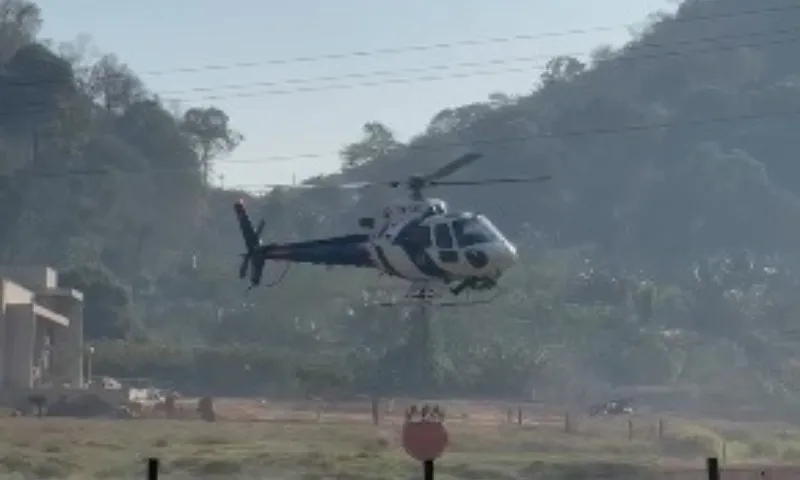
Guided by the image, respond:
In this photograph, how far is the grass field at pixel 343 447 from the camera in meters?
40.2

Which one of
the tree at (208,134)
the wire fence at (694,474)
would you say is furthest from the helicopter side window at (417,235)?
the tree at (208,134)

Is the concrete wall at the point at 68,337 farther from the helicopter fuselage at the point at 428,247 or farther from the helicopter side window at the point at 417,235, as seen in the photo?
the helicopter side window at the point at 417,235

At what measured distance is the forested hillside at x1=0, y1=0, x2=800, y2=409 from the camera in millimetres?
97000

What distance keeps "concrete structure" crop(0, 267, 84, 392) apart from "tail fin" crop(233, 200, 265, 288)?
25.9 m

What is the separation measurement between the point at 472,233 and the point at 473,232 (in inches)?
1.7

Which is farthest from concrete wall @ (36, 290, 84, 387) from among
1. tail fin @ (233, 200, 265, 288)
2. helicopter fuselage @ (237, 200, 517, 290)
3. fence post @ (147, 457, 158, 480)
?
fence post @ (147, 457, 158, 480)

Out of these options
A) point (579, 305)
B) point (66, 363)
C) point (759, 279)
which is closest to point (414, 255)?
point (66, 363)

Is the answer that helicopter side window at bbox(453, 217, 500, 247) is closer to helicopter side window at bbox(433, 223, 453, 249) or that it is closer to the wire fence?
helicopter side window at bbox(433, 223, 453, 249)

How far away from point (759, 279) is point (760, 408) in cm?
3635

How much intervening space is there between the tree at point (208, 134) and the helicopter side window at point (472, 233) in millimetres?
115848

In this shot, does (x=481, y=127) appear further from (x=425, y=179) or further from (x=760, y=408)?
(x=425, y=179)

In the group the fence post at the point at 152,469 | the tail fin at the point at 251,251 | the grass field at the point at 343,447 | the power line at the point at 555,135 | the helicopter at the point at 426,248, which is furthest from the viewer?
the power line at the point at 555,135

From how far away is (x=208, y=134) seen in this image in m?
158

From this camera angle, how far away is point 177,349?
9356cm
